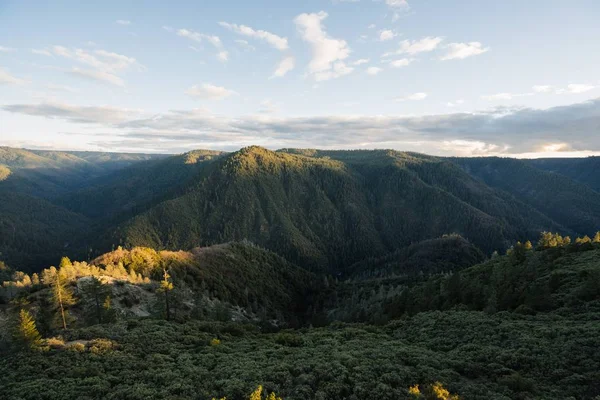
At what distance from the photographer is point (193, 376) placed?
2894 cm

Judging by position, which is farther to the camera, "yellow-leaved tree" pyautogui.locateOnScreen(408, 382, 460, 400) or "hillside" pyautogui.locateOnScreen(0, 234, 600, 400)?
"hillside" pyautogui.locateOnScreen(0, 234, 600, 400)

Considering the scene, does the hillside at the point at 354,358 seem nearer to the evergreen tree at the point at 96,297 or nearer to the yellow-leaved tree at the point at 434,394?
the yellow-leaved tree at the point at 434,394

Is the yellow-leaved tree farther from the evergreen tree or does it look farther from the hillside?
the evergreen tree

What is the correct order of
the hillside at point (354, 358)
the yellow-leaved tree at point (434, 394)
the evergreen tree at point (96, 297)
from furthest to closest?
the evergreen tree at point (96, 297), the hillside at point (354, 358), the yellow-leaved tree at point (434, 394)

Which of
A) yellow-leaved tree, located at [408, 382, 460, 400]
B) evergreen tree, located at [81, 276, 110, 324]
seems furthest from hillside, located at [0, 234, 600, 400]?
evergreen tree, located at [81, 276, 110, 324]

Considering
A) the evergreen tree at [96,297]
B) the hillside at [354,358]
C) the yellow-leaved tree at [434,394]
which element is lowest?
the evergreen tree at [96,297]

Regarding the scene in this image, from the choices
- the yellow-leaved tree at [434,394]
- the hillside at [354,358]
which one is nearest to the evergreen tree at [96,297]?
the hillside at [354,358]

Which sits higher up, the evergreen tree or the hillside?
the hillside

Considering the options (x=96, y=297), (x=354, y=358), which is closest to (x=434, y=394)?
(x=354, y=358)

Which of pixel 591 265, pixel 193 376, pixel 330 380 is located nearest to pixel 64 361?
pixel 193 376

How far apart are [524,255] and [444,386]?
229 ft

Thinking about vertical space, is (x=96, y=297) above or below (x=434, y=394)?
below

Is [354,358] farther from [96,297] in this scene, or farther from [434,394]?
[96,297]

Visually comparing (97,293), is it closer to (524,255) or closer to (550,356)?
(550,356)
